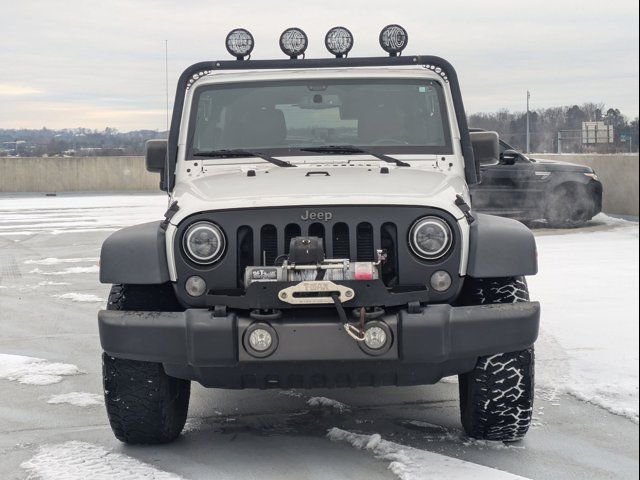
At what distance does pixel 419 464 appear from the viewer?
4715mm

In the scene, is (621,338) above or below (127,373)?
below

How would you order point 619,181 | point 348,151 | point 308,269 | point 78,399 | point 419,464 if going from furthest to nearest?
point 619,181, point 78,399, point 348,151, point 419,464, point 308,269

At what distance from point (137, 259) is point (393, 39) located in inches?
A: 97.4

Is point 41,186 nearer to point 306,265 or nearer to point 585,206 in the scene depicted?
point 585,206

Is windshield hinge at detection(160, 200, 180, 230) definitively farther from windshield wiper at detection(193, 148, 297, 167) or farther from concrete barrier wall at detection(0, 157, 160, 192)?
concrete barrier wall at detection(0, 157, 160, 192)

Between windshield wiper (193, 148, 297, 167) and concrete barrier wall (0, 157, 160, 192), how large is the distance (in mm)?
25961

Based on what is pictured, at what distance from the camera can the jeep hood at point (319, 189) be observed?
15.6ft

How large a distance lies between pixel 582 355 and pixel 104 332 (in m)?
3.66

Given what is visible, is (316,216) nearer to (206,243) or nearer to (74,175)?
(206,243)

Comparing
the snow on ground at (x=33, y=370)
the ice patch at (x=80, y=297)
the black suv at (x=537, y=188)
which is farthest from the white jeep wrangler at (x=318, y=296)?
the black suv at (x=537, y=188)

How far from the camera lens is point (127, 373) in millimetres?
4945

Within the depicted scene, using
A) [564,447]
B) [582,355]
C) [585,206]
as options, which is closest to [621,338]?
[582,355]

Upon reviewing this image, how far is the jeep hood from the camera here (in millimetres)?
4758

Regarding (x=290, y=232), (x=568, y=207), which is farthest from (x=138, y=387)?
(x=568, y=207)
